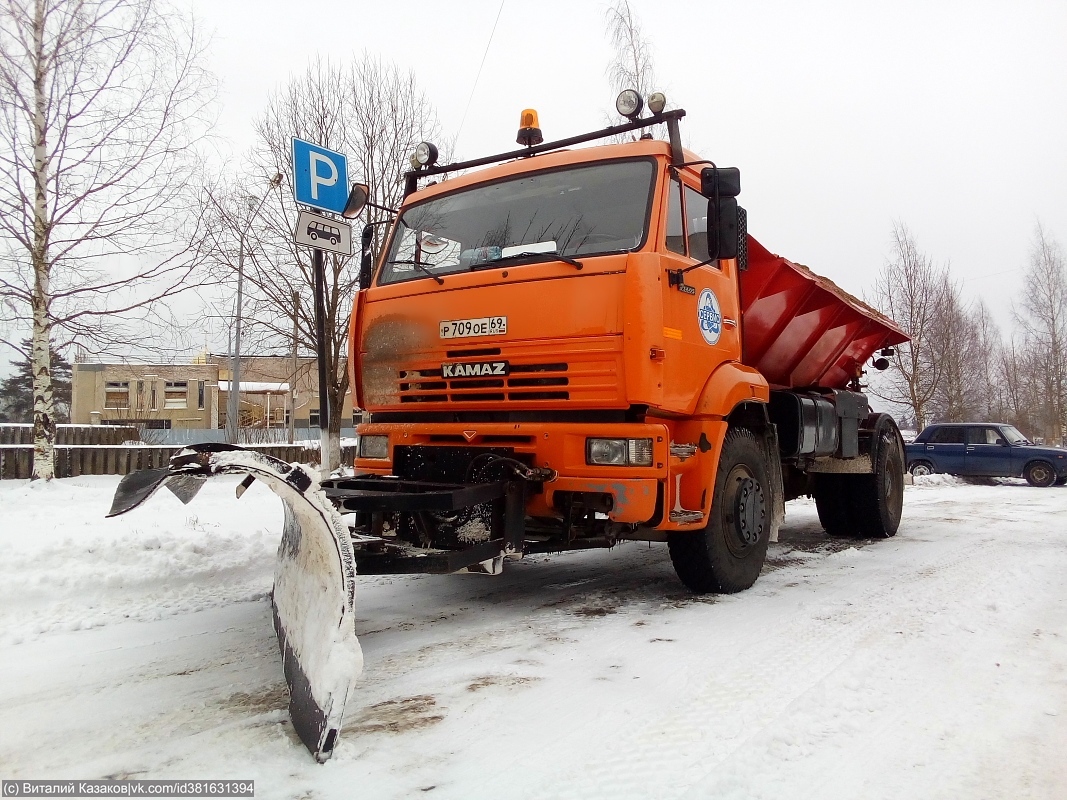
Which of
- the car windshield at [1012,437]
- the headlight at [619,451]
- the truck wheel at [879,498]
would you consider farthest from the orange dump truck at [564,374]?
the car windshield at [1012,437]

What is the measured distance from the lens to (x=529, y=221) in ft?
16.3

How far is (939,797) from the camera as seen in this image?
242 centimetres

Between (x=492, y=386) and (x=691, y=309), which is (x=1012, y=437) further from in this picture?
(x=492, y=386)

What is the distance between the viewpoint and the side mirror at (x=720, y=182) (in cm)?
481

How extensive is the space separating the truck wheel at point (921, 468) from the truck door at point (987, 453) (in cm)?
85

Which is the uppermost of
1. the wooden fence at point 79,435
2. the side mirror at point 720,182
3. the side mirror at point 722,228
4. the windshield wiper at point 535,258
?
the side mirror at point 720,182

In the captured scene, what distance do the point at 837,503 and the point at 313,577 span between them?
6979 mm

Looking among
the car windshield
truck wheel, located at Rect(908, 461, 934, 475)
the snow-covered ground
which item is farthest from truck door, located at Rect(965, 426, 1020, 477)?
the snow-covered ground

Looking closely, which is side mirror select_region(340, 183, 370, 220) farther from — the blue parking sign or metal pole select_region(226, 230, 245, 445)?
metal pole select_region(226, 230, 245, 445)

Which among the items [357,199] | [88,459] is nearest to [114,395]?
[88,459]

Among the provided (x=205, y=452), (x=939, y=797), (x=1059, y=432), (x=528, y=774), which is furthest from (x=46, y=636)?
(x=1059, y=432)

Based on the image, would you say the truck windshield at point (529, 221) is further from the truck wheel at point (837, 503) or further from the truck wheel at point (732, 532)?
the truck wheel at point (837, 503)

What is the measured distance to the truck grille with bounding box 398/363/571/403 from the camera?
175 inches

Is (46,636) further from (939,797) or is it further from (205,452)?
(939,797)
